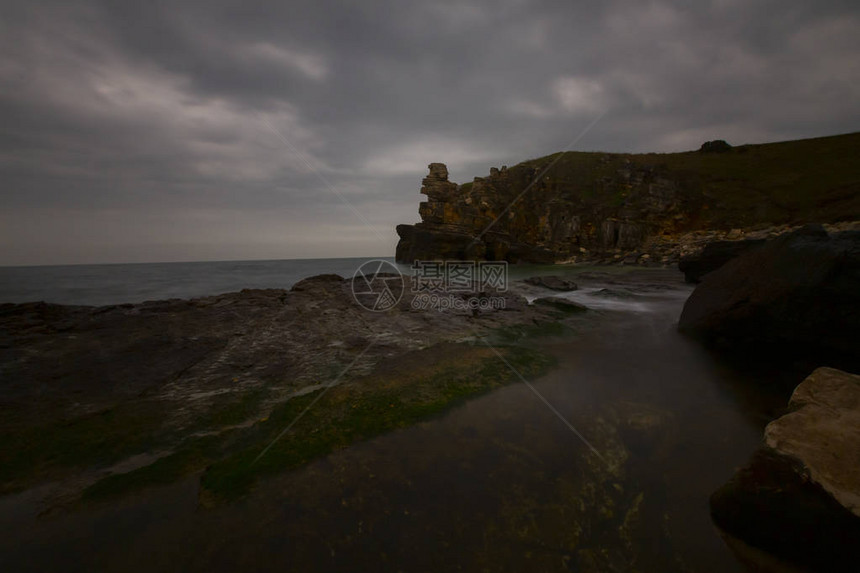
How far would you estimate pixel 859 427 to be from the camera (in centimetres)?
225

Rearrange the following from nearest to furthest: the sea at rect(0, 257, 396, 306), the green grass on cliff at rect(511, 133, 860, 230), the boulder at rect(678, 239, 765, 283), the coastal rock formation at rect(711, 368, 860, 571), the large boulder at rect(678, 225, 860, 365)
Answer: the coastal rock formation at rect(711, 368, 860, 571) < the large boulder at rect(678, 225, 860, 365) < the boulder at rect(678, 239, 765, 283) < the sea at rect(0, 257, 396, 306) < the green grass on cliff at rect(511, 133, 860, 230)

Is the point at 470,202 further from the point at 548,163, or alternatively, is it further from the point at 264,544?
the point at 264,544

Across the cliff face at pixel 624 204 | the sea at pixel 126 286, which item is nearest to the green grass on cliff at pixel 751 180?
the cliff face at pixel 624 204

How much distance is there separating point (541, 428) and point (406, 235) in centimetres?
4894

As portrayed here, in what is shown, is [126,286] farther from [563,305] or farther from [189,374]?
[563,305]

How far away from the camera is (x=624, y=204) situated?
46656 mm

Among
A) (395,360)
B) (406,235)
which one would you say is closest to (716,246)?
(395,360)

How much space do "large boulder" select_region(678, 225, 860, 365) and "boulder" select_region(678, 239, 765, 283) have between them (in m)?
6.88

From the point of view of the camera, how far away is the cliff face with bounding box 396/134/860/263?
41562 millimetres

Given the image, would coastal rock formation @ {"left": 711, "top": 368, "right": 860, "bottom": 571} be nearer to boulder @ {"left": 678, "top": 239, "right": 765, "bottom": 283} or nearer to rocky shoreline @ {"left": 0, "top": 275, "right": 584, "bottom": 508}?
rocky shoreline @ {"left": 0, "top": 275, "right": 584, "bottom": 508}

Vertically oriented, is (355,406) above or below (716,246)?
below

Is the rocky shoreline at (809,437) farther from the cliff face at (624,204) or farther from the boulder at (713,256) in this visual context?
the cliff face at (624,204)

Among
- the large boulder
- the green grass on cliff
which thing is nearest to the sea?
the large boulder

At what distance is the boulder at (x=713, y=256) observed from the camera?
484 inches
